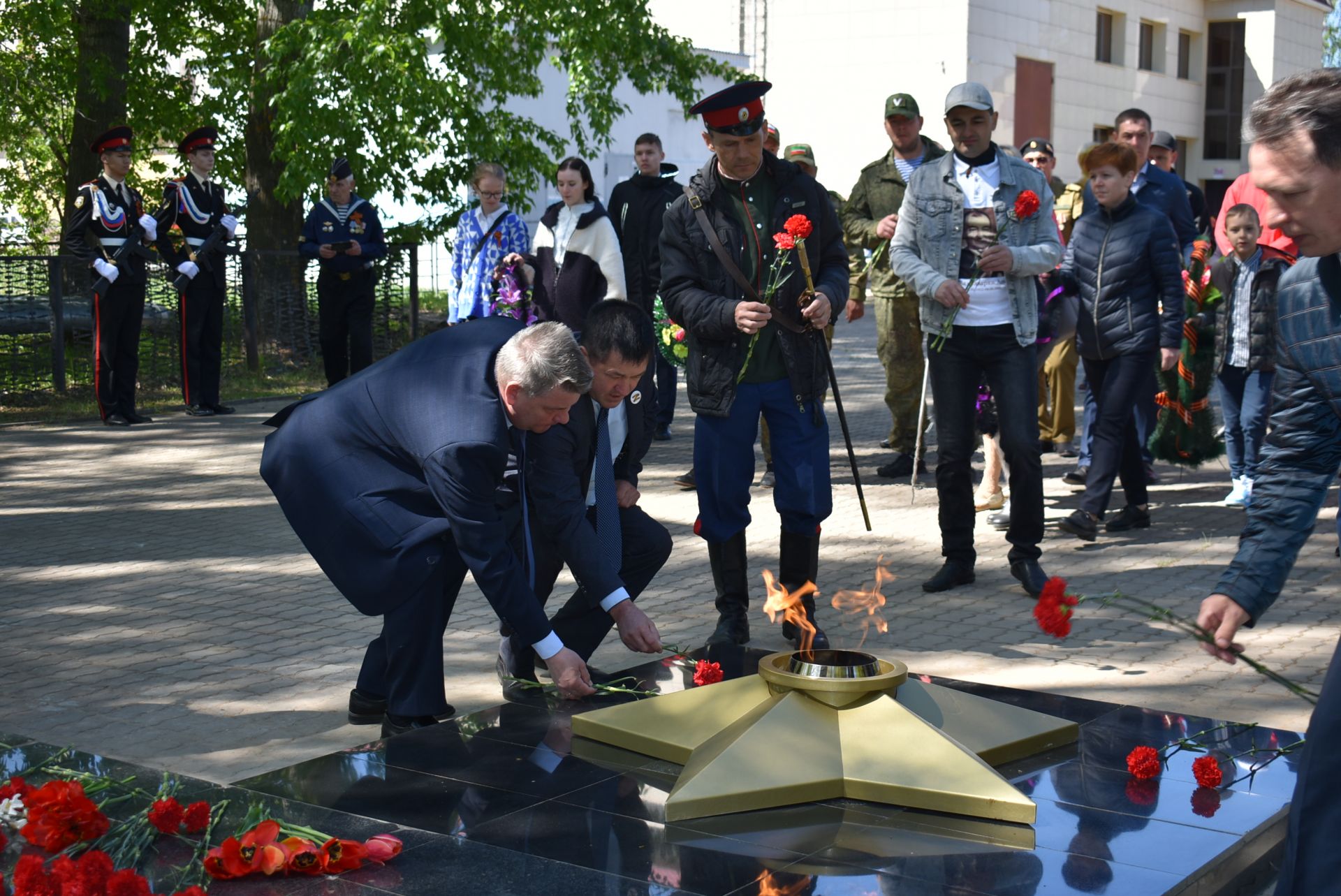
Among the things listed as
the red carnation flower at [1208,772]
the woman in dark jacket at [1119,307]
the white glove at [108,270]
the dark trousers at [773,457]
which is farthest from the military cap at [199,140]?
the red carnation flower at [1208,772]

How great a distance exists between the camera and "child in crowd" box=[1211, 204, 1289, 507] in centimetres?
804

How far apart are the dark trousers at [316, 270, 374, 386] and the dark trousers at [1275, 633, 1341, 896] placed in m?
12.3

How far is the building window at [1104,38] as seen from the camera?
37.4 metres

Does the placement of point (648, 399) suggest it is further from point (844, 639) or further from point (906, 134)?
point (906, 134)

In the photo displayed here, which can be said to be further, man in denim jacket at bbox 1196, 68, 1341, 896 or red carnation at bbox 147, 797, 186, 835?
red carnation at bbox 147, 797, 186, 835

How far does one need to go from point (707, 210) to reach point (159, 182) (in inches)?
682

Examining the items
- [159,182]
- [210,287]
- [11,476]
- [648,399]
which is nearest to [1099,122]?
[159,182]

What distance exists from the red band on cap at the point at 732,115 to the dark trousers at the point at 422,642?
2.20 m

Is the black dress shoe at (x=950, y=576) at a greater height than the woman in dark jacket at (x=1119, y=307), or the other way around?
the woman in dark jacket at (x=1119, y=307)

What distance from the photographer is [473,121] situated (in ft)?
53.8

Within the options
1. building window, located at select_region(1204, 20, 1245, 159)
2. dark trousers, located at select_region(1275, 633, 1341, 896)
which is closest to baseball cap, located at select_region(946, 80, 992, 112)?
dark trousers, located at select_region(1275, 633, 1341, 896)

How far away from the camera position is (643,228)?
10.2m

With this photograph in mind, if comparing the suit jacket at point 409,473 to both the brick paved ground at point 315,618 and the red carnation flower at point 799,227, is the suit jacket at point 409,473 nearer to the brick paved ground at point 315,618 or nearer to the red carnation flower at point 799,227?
the brick paved ground at point 315,618

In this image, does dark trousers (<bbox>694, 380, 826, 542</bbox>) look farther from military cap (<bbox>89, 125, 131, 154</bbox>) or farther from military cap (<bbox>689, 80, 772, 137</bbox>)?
military cap (<bbox>89, 125, 131, 154</bbox>)
